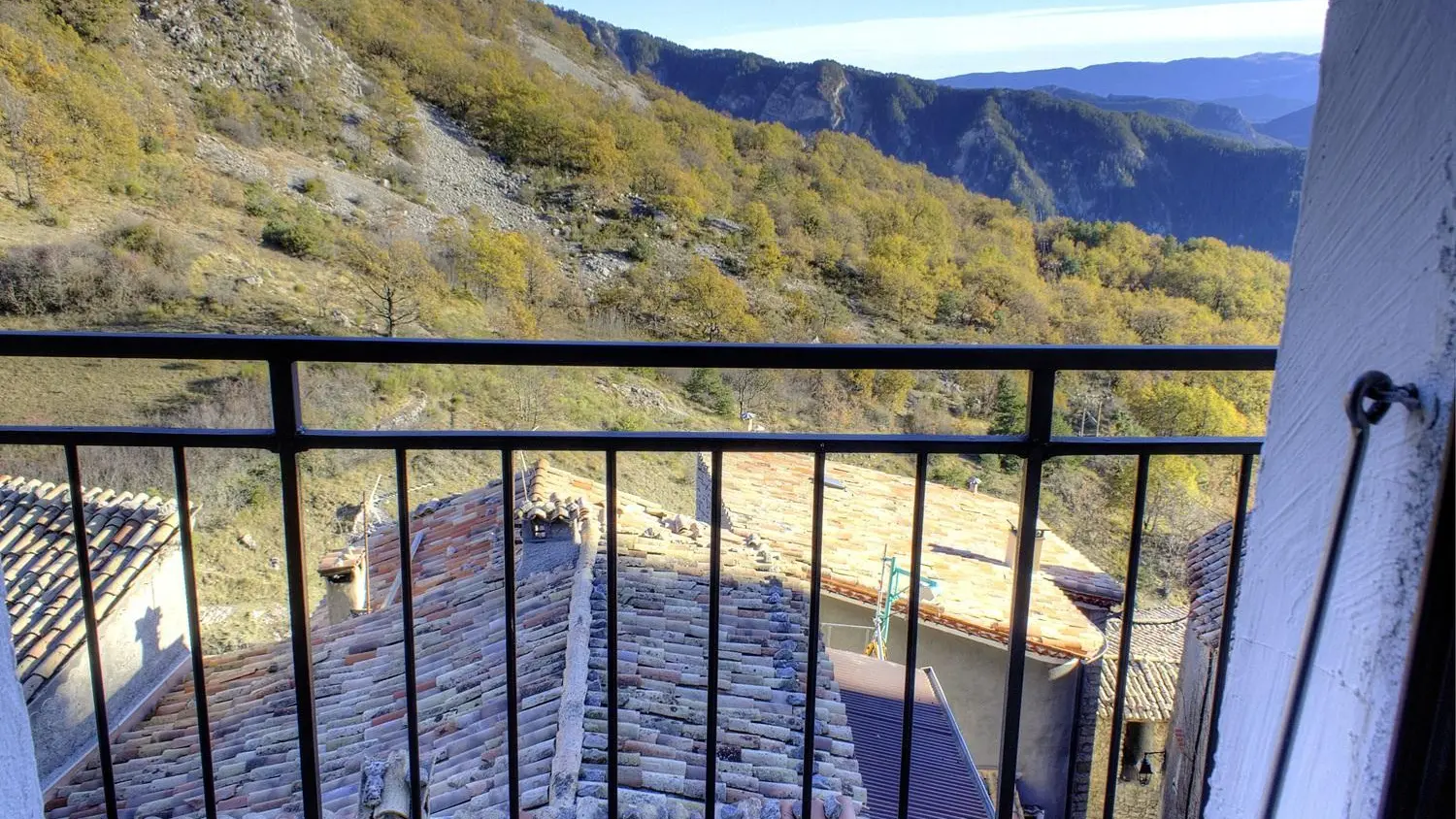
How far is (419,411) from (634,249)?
11.7m

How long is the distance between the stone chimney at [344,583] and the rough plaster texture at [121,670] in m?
1.20

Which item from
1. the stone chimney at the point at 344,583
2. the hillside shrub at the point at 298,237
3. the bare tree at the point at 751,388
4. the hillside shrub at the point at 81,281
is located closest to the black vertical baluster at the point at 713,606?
the stone chimney at the point at 344,583

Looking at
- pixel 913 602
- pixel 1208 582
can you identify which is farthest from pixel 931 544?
pixel 913 602

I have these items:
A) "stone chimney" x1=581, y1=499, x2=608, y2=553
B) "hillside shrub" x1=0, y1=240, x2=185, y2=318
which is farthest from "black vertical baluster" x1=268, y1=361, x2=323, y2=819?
"hillside shrub" x1=0, y1=240, x2=185, y2=318

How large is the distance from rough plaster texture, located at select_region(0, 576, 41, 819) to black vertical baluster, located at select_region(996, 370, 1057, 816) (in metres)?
1.26

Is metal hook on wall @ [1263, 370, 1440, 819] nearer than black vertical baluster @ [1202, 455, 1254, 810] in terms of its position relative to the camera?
Yes

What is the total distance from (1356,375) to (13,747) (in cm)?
139

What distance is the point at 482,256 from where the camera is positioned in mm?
24859

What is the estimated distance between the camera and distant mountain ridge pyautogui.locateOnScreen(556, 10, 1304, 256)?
110 ft

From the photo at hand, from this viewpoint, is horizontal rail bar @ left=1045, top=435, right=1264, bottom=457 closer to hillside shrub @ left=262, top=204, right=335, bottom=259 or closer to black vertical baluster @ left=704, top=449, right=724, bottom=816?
black vertical baluster @ left=704, top=449, right=724, bottom=816

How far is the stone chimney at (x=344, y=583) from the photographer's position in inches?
265

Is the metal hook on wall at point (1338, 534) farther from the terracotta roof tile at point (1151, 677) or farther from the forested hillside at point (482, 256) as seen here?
the terracotta roof tile at point (1151, 677)

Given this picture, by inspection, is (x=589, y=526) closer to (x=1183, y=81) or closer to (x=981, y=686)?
(x=981, y=686)

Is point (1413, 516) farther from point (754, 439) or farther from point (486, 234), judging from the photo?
point (486, 234)
